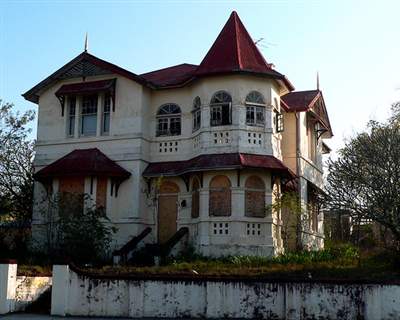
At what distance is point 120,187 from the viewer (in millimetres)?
26047

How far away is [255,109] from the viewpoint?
82.2 feet

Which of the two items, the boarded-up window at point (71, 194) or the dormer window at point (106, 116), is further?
the dormer window at point (106, 116)

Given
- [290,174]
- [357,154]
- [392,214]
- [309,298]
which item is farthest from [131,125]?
[309,298]

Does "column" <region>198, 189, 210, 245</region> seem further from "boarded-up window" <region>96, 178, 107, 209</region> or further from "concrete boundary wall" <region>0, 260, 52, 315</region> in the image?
"concrete boundary wall" <region>0, 260, 52, 315</region>

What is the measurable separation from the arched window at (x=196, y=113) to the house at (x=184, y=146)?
0.15 ft

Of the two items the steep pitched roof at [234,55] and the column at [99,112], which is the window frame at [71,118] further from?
the steep pitched roof at [234,55]

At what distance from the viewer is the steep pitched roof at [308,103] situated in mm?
28111

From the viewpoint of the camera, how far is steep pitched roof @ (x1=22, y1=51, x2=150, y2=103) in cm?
2670

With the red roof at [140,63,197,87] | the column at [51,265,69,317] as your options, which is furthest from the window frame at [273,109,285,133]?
the column at [51,265,69,317]

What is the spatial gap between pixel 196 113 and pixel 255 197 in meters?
4.66

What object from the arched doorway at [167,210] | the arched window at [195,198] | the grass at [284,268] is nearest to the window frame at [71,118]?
the arched doorway at [167,210]

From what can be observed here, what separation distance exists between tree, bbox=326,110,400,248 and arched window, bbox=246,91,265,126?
12.1ft

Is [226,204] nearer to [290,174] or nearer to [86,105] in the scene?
[290,174]

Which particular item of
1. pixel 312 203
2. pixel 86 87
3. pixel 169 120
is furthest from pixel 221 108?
pixel 312 203
